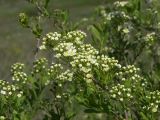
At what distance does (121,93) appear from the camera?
4.43 metres

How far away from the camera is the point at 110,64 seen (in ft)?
14.8

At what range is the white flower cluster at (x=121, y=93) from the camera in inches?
174

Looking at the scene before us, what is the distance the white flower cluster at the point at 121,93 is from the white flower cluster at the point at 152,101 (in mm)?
132

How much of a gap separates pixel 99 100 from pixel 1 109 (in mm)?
794

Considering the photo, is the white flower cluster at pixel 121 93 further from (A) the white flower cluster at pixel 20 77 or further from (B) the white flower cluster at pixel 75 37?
(A) the white flower cluster at pixel 20 77

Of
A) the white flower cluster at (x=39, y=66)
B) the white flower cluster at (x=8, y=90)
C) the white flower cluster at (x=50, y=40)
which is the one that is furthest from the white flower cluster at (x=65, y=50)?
the white flower cluster at (x=39, y=66)

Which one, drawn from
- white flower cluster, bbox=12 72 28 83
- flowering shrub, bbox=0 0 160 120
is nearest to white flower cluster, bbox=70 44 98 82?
flowering shrub, bbox=0 0 160 120

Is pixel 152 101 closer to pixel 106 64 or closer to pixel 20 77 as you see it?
pixel 106 64

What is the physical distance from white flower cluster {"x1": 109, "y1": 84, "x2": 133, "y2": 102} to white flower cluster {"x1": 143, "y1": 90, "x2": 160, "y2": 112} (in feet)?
0.43

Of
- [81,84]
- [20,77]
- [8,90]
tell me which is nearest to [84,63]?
[81,84]

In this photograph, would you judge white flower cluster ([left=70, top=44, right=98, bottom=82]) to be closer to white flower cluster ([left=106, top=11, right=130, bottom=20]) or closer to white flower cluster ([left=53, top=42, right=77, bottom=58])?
white flower cluster ([left=53, top=42, right=77, bottom=58])

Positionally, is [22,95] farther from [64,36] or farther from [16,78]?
[64,36]

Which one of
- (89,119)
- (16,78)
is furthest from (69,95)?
(89,119)

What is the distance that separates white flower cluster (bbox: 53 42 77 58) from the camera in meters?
4.48
